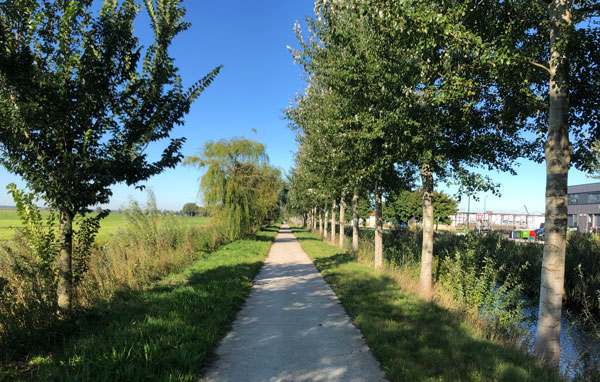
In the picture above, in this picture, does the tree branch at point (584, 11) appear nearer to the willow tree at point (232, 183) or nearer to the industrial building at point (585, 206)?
the willow tree at point (232, 183)

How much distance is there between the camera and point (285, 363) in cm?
412

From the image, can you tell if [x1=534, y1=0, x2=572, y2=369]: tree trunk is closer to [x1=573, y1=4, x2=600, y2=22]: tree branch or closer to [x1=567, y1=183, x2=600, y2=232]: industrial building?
[x1=573, y1=4, x2=600, y2=22]: tree branch

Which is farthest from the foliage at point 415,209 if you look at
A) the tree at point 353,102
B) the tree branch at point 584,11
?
the tree branch at point 584,11

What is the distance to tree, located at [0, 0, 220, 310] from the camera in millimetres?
4492

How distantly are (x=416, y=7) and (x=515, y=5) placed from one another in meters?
1.94

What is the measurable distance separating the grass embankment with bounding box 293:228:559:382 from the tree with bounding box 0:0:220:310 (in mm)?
4755

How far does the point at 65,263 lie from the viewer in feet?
17.5

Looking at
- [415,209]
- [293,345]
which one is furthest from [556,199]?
[415,209]

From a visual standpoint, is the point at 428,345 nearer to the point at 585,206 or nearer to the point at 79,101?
the point at 79,101

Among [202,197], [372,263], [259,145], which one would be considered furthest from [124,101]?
[259,145]

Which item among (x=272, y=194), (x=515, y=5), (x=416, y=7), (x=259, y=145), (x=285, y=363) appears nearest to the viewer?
(x=285, y=363)

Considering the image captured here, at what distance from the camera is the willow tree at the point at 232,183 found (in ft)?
65.0

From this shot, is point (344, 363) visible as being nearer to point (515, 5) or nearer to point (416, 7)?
point (416, 7)

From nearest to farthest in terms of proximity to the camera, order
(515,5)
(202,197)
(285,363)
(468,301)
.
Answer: (285,363), (515,5), (468,301), (202,197)
